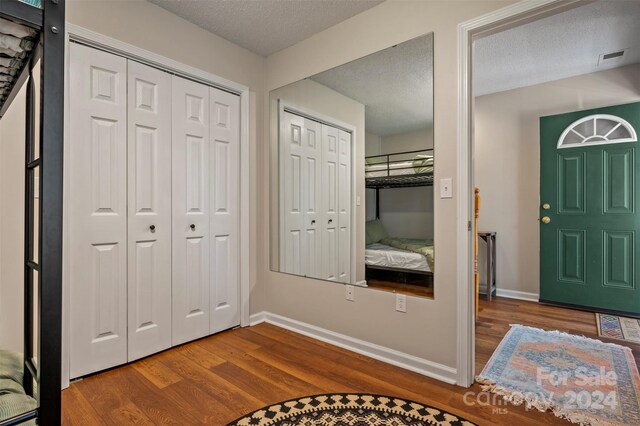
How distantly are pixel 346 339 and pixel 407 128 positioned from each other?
1.62 meters

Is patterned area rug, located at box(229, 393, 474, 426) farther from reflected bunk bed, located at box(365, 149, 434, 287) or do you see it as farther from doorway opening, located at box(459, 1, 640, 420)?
doorway opening, located at box(459, 1, 640, 420)

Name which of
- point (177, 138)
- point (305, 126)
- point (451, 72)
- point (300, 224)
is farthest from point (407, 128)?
point (177, 138)

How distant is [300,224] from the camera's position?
295 cm

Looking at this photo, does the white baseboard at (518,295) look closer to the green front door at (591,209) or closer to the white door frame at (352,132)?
the green front door at (591,209)

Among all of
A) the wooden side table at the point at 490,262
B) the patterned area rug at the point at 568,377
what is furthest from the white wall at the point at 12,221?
the wooden side table at the point at 490,262

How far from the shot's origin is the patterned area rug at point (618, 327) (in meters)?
2.74

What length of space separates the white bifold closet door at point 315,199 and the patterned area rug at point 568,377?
1.23m

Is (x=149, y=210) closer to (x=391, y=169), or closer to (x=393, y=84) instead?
(x=391, y=169)

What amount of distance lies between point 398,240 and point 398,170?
1.67 ft

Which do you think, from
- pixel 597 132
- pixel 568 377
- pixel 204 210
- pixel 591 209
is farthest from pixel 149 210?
pixel 597 132

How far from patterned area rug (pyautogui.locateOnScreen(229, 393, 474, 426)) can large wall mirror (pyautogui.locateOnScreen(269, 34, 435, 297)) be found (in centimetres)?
70

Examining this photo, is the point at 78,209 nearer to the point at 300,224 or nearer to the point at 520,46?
the point at 300,224

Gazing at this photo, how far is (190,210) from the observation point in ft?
8.49

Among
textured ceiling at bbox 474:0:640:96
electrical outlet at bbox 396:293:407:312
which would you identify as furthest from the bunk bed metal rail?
textured ceiling at bbox 474:0:640:96
